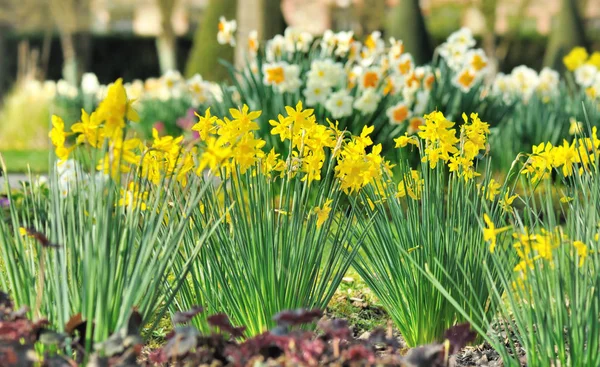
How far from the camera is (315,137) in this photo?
2.77 m

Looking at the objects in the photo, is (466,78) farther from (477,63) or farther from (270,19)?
(270,19)

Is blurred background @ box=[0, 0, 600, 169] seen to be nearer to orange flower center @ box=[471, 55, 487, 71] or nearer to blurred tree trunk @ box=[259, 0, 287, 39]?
blurred tree trunk @ box=[259, 0, 287, 39]

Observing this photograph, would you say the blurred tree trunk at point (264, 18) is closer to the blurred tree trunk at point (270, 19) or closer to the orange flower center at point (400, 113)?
the blurred tree trunk at point (270, 19)

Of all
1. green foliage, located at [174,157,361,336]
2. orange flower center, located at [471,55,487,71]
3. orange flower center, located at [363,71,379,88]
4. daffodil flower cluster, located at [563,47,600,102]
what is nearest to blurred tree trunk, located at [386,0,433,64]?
daffodil flower cluster, located at [563,47,600,102]

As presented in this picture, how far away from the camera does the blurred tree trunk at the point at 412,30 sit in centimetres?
1133

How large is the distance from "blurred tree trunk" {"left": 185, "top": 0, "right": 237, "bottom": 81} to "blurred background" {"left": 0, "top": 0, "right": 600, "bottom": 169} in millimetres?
17

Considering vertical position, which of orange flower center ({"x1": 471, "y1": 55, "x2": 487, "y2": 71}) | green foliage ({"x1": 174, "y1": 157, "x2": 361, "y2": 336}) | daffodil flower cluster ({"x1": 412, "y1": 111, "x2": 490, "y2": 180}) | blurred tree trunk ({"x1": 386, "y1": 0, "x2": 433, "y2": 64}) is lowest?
green foliage ({"x1": 174, "y1": 157, "x2": 361, "y2": 336})

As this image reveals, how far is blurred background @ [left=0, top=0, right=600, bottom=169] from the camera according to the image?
12.2 meters

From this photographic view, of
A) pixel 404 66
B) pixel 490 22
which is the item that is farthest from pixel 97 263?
pixel 490 22

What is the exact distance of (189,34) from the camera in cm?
2470

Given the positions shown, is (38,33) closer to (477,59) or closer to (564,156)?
(477,59)

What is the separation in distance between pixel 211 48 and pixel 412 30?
2.97m

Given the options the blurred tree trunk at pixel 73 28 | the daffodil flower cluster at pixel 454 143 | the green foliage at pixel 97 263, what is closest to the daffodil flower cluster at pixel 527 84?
the daffodil flower cluster at pixel 454 143

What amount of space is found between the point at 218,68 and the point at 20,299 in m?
10.3
